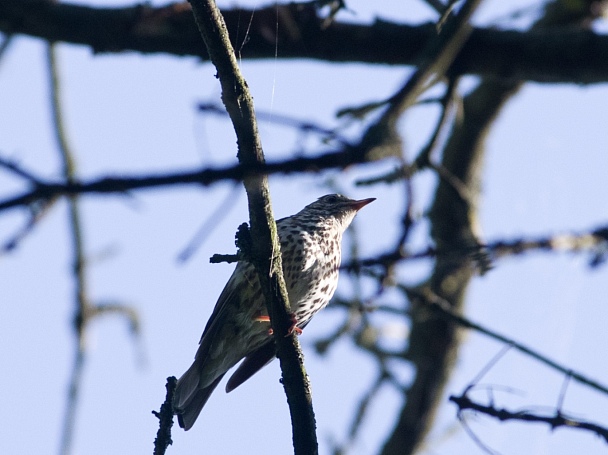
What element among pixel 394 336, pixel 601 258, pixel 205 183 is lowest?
pixel 205 183

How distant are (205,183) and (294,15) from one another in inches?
178

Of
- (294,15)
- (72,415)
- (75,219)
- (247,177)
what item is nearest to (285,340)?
(72,415)

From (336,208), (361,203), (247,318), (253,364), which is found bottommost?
(253,364)

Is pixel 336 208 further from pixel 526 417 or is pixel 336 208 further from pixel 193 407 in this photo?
pixel 526 417

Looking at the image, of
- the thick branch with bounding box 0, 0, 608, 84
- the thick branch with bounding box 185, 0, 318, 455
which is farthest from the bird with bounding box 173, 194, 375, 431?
the thick branch with bounding box 0, 0, 608, 84

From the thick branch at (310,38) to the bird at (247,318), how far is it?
1335 mm

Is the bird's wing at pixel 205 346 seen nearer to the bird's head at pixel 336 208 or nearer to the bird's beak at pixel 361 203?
the bird's head at pixel 336 208

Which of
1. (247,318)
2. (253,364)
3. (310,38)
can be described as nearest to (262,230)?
(247,318)

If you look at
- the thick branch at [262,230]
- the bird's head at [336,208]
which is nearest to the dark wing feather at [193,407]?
the bird's head at [336,208]

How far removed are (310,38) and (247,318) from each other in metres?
2.01

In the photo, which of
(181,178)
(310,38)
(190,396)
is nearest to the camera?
(181,178)

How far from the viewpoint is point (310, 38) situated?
19.2 ft

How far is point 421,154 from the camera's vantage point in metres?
4.78

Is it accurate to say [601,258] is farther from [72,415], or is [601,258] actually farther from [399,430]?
[399,430]
